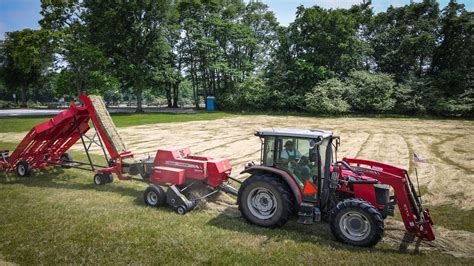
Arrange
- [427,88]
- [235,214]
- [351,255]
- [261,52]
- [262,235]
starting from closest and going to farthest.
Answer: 1. [351,255]
2. [262,235]
3. [235,214]
4. [427,88]
5. [261,52]

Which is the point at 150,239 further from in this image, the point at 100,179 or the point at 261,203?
the point at 100,179

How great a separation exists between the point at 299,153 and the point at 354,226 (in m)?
1.75

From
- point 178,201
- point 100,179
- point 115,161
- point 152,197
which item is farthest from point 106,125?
point 178,201

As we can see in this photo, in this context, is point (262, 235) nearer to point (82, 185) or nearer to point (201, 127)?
point (82, 185)

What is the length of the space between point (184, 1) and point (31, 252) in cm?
4404

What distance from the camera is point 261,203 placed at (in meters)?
6.95

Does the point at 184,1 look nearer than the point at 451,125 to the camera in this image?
No

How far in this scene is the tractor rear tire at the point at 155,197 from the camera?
7.93 m

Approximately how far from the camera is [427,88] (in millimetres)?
31922

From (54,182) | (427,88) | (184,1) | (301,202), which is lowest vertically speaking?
(54,182)

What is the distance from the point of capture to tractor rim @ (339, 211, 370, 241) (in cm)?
587

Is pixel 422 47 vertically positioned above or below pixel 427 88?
above

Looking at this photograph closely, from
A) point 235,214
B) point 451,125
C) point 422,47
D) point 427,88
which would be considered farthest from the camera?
point 422,47

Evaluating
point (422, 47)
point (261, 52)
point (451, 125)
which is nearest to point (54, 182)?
point (451, 125)
